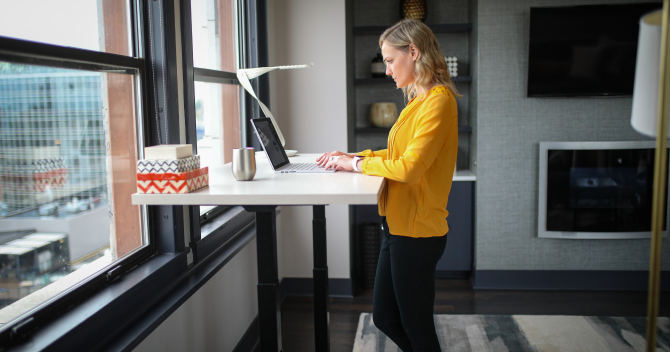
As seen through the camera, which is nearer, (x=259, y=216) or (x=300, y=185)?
(x=300, y=185)

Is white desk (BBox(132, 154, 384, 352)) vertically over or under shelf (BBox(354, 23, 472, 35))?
under

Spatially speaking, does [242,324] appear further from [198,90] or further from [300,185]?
[300,185]

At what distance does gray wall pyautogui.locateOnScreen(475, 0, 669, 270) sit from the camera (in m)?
3.18

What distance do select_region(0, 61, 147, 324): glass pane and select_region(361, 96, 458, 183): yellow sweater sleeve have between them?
836 millimetres

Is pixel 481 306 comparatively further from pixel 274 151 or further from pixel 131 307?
pixel 131 307

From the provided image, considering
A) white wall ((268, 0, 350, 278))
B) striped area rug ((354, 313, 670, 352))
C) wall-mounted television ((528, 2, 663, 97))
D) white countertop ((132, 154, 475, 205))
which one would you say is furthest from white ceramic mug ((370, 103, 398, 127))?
white countertop ((132, 154, 475, 205))

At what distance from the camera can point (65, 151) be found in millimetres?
1359

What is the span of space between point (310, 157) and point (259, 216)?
0.79 metres

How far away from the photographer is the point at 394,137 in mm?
1667

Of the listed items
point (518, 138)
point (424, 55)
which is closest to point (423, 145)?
point (424, 55)

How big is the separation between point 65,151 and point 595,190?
3048 mm

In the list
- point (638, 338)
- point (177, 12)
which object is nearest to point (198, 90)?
point (177, 12)

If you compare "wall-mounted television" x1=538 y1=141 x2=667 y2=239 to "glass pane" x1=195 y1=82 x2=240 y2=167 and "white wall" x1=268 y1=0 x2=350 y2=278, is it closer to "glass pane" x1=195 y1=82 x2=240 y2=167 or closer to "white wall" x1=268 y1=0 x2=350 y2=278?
"white wall" x1=268 y1=0 x2=350 y2=278

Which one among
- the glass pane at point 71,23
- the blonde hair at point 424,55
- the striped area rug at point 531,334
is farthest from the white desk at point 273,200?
the striped area rug at point 531,334
